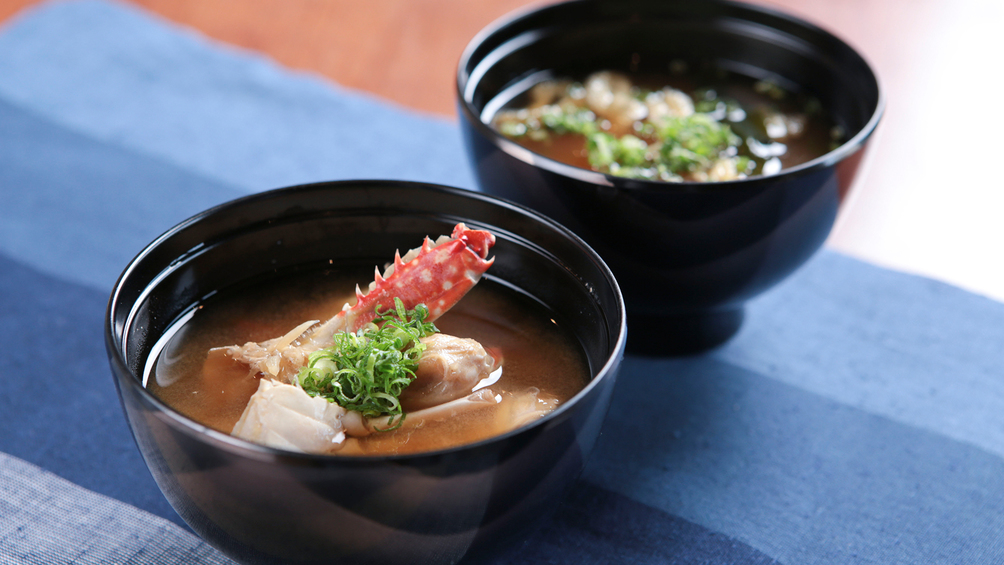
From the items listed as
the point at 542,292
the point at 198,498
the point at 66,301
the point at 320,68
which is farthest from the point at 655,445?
the point at 320,68

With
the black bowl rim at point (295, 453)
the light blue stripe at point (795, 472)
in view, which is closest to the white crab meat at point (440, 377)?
the black bowl rim at point (295, 453)

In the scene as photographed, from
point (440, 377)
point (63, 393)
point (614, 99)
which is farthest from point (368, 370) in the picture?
point (614, 99)

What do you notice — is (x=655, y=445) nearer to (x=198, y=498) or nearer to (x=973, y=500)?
(x=973, y=500)

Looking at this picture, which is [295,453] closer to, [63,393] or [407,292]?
[407,292]

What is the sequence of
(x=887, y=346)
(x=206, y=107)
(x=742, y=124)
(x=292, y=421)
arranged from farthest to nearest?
(x=206, y=107), (x=742, y=124), (x=887, y=346), (x=292, y=421)

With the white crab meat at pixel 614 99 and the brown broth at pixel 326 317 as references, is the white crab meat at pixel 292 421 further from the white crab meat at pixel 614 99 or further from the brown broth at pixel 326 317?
the white crab meat at pixel 614 99

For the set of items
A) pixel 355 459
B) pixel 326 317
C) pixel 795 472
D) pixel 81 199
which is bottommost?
pixel 795 472
